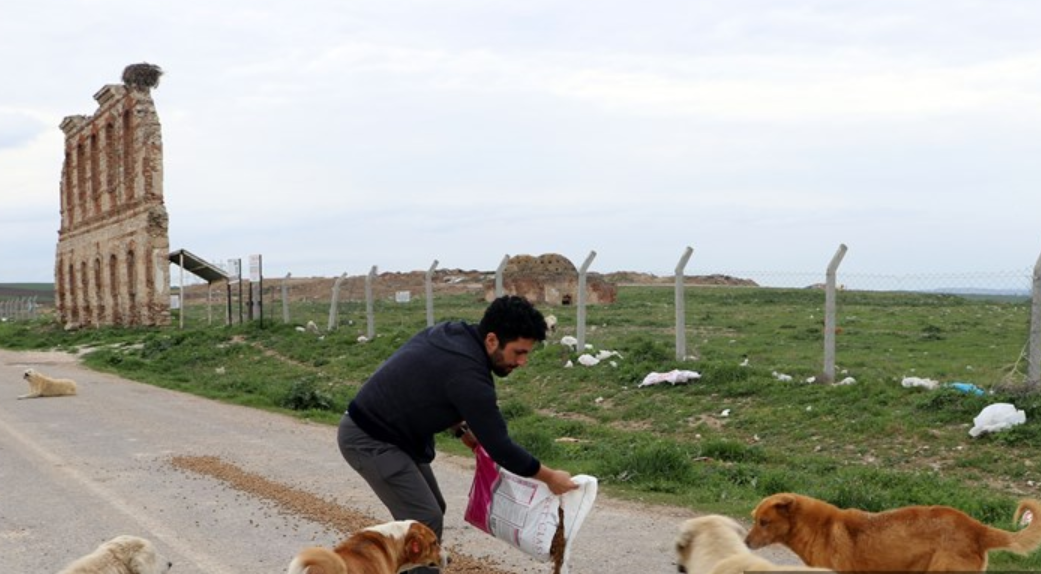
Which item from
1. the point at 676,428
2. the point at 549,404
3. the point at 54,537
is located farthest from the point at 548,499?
the point at 549,404

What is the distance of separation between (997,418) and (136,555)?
28.7 ft

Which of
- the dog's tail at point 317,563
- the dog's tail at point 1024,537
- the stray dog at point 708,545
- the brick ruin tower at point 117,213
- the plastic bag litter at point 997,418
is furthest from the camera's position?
the brick ruin tower at point 117,213

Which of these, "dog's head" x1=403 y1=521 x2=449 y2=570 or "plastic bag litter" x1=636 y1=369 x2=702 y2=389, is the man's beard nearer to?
"dog's head" x1=403 y1=521 x2=449 y2=570

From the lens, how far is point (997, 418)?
1098 centimetres

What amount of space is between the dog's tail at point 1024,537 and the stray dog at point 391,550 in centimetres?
280

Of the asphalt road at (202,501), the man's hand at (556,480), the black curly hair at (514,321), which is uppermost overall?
the black curly hair at (514,321)

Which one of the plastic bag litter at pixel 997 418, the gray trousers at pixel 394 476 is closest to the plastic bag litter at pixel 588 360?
the plastic bag litter at pixel 997 418

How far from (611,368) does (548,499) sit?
36.0 feet

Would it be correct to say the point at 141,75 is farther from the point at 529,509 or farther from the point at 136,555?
the point at 529,509

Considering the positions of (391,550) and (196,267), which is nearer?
(391,550)

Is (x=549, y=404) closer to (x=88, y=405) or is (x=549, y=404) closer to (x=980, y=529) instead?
(x=88, y=405)

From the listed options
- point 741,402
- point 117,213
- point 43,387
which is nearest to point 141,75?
point 117,213

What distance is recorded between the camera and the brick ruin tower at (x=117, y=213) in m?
38.4

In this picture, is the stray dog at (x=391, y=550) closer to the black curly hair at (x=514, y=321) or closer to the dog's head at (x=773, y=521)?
the black curly hair at (x=514, y=321)
